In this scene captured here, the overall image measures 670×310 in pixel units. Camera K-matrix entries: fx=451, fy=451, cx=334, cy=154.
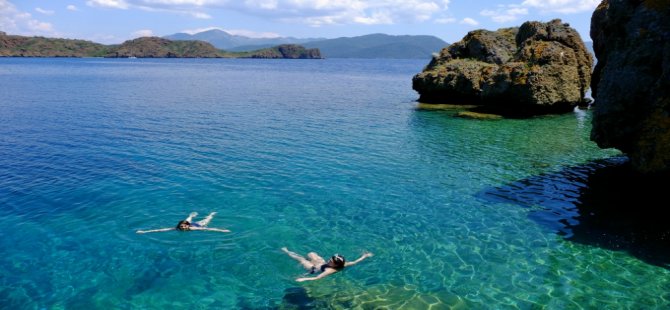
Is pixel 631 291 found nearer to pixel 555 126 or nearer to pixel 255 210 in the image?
pixel 255 210

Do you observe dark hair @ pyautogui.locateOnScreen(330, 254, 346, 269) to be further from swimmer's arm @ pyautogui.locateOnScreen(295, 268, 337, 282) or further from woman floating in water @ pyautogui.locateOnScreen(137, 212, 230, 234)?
woman floating in water @ pyautogui.locateOnScreen(137, 212, 230, 234)

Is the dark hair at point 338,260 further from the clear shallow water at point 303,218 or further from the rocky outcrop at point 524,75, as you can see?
the rocky outcrop at point 524,75

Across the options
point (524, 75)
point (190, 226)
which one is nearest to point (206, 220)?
point (190, 226)

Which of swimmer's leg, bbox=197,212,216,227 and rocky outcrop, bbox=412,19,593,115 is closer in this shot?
swimmer's leg, bbox=197,212,216,227

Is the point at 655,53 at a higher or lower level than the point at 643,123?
higher

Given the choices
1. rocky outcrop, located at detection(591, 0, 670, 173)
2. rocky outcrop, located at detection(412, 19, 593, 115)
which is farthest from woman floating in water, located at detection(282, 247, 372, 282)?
rocky outcrop, located at detection(412, 19, 593, 115)

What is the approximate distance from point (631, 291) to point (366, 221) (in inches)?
390

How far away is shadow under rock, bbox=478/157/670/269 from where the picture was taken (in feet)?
57.9

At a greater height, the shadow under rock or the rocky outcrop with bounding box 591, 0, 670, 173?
the rocky outcrop with bounding box 591, 0, 670, 173

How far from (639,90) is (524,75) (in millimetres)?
27118

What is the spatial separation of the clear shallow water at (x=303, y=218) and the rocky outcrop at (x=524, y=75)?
7.13 metres

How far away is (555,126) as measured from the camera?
42562 mm

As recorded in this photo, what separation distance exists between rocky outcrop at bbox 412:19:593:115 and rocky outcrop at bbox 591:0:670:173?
23.8 meters

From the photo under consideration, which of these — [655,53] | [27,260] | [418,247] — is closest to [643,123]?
[655,53]
